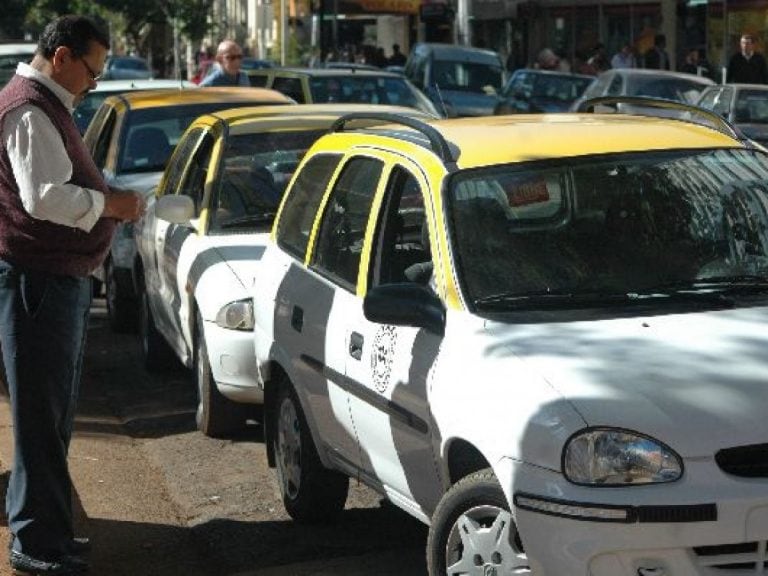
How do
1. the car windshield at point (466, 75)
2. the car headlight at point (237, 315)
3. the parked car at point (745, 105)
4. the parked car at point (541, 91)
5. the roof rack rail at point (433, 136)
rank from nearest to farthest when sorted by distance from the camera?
the roof rack rail at point (433, 136) < the car headlight at point (237, 315) < the parked car at point (745, 105) < the parked car at point (541, 91) < the car windshield at point (466, 75)

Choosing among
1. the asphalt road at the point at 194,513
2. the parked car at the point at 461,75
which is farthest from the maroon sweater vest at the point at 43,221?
the parked car at the point at 461,75

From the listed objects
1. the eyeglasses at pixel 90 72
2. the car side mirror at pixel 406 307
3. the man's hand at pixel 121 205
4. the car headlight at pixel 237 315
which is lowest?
the car headlight at pixel 237 315

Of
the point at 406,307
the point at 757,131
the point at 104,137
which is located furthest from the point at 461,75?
the point at 406,307

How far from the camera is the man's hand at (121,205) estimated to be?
622cm

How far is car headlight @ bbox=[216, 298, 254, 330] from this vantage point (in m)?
8.91

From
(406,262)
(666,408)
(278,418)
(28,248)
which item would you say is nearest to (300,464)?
(278,418)

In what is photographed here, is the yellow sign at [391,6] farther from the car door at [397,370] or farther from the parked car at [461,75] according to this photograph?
the car door at [397,370]

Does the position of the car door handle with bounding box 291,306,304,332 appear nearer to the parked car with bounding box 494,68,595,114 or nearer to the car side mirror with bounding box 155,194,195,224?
the car side mirror with bounding box 155,194,195,224

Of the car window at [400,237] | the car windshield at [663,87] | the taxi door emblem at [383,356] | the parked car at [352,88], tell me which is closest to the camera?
the taxi door emblem at [383,356]

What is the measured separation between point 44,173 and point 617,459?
2.23 m

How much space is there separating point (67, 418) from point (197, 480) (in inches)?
79.2

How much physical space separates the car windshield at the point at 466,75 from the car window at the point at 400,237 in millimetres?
26779

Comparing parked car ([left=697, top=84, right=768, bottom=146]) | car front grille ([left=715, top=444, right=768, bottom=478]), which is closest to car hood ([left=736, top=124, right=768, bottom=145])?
parked car ([left=697, top=84, right=768, bottom=146])

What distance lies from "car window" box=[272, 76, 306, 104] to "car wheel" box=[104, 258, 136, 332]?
29.3 ft
